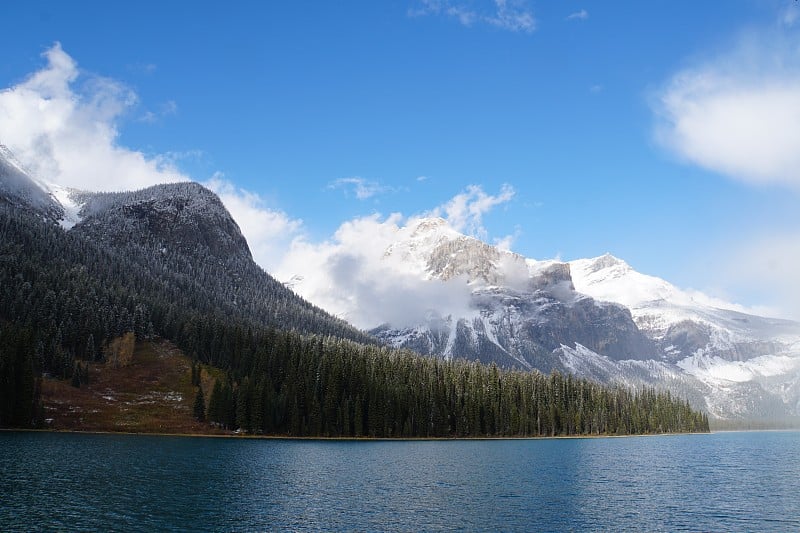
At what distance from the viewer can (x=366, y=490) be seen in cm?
8256

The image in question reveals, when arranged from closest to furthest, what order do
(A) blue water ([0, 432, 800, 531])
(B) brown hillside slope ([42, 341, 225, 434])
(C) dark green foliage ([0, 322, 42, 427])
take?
(A) blue water ([0, 432, 800, 531]) < (C) dark green foliage ([0, 322, 42, 427]) < (B) brown hillside slope ([42, 341, 225, 434])

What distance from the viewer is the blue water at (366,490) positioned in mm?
62250

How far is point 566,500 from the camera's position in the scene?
78.0m

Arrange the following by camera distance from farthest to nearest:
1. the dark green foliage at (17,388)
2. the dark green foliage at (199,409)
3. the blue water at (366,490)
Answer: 1. the dark green foliage at (199,409)
2. the dark green foliage at (17,388)
3. the blue water at (366,490)

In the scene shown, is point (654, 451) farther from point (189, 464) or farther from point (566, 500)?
point (189, 464)

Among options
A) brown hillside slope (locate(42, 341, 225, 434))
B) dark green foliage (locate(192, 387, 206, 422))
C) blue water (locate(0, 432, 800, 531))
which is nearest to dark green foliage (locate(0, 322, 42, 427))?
brown hillside slope (locate(42, 341, 225, 434))

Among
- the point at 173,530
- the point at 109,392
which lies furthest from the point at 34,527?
the point at 109,392

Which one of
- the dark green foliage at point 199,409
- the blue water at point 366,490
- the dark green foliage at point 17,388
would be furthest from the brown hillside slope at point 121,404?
the blue water at point 366,490

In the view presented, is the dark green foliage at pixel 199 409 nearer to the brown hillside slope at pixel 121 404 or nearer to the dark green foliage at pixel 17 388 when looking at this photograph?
the brown hillside slope at pixel 121 404

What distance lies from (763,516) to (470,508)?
33363mm

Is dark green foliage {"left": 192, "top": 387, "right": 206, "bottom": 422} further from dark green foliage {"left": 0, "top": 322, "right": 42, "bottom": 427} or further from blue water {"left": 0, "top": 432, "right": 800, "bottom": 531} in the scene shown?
blue water {"left": 0, "top": 432, "right": 800, "bottom": 531}

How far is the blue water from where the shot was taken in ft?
204

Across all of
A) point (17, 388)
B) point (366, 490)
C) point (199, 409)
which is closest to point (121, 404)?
point (199, 409)

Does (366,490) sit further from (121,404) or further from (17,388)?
(121,404)
